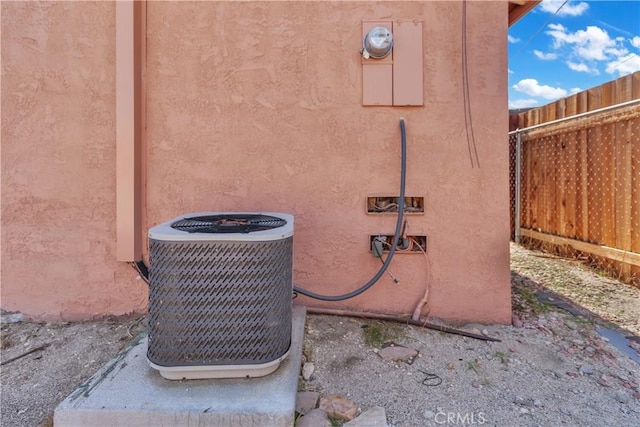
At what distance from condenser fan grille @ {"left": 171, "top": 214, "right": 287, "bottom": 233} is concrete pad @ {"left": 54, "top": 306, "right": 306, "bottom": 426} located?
29.3 inches

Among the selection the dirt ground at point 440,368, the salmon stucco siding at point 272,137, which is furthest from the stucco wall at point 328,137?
the dirt ground at point 440,368

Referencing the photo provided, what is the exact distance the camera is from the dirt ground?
171 centimetres

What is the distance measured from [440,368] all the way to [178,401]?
4.77 feet

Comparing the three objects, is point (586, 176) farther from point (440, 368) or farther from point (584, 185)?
point (440, 368)

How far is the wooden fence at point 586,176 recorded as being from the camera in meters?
3.39

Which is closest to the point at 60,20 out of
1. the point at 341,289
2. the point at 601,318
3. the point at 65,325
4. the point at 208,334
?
the point at 65,325

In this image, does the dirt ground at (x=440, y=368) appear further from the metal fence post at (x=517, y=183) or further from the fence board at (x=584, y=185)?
the metal fence post at (x=517, y=183)

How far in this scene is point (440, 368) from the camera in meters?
2.02

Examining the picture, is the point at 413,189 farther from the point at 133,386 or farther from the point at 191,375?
the point at 133,386

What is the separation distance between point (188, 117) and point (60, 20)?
3.94 ft

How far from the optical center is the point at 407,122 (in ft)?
8.29

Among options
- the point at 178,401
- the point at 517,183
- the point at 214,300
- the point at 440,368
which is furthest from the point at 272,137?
the point at 517,183

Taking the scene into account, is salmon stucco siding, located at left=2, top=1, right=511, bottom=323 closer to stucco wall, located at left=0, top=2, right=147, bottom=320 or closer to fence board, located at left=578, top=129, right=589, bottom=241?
stucco wall, located at left=0, top=2, right=147, bottom=320

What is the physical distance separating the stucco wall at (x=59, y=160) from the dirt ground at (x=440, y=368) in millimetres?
315
